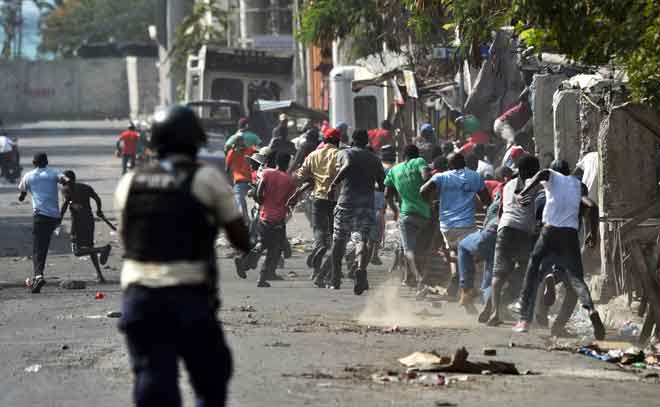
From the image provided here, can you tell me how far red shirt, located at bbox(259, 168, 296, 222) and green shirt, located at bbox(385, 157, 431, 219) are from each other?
1.45 m

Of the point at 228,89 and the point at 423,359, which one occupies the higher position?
the point at 228,89

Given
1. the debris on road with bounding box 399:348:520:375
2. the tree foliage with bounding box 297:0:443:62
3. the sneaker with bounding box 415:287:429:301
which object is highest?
the tree foliage with bounding box 297:0:443:62

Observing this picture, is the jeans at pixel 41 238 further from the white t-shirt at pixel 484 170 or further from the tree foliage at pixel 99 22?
the tree foliage at pixel 99 22

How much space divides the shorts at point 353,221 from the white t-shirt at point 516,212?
8.45ft

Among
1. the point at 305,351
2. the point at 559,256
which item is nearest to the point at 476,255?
the point at 559,256

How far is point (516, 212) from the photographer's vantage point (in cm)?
1321

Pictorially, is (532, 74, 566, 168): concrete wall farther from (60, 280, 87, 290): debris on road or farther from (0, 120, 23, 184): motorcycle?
(0, 120, 23, 184): motorcycle

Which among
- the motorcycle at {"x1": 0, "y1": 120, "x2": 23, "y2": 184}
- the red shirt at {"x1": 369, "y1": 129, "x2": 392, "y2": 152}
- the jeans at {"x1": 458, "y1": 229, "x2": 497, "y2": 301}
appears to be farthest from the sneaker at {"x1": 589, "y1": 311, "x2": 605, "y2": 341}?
the motorcycle at {"x1": 0, "y1": 120, "x2": 23, "y2": 184}

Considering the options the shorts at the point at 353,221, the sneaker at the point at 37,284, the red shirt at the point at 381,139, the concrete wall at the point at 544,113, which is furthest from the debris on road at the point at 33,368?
the red shirt at the point at 381,139

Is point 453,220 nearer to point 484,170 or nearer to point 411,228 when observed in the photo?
point 411,228

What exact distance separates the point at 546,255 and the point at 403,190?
3654 mm

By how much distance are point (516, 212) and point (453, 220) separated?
1721mm

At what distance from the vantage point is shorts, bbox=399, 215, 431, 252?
626 inches

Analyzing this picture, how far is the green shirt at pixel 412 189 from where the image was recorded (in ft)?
51.9
